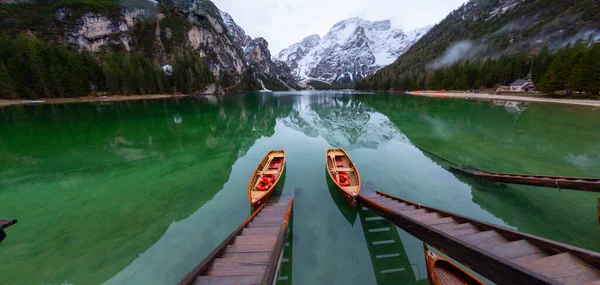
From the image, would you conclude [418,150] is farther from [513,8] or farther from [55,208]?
[513,8]

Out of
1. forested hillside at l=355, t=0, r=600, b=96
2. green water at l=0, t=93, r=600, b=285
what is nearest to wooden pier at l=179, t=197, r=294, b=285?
green water at l=0, t=93, r=600, b=285

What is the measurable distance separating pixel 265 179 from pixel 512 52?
13700cm

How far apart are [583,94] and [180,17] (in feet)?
564

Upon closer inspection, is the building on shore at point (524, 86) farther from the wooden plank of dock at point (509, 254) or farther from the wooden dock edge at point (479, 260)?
the wooden dock edge at point (479, 260)

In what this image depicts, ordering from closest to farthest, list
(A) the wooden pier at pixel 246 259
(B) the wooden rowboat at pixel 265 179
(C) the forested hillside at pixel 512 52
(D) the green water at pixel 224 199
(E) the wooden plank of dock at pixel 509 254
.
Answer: (E) the wooden plank of dock at pixel 509 254
(A) the wooden pier at pixel 246 259
(D) the green water at pixel 224 199
(B) the wooden rowboat at pixel 265 179
(C) the forested hillside at pixel 512 52

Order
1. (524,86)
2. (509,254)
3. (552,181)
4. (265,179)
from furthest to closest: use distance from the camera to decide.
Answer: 1. (524,86)
2. (265,179)
3. (552,181)
4. (509,254)

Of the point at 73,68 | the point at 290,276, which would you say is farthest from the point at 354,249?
the point at 73,68

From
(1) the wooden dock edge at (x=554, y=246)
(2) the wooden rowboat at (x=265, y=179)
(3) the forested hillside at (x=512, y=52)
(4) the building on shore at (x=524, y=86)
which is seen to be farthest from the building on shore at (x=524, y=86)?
(1) the wooden dock edge at (x=554, y=246)

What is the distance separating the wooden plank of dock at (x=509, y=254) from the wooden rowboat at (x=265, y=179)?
17.2 feet

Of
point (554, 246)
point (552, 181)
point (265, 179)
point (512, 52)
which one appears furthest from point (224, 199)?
point (512, 52)

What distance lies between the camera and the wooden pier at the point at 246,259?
130 inches

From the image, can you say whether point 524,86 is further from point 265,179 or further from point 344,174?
point 265,179

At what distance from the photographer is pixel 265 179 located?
392 inches

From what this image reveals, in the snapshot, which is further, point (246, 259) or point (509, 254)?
point (246, 259)
